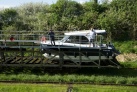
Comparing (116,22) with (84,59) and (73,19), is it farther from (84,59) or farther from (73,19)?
(84,59)

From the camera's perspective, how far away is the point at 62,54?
18.5m

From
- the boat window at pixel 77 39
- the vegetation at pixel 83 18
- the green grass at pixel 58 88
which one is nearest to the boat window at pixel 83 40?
the boat window at pixel 77 39

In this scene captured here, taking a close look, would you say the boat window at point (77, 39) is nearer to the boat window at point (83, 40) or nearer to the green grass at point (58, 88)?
the boat window at point (83, 40)

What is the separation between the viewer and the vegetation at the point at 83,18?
118 feet

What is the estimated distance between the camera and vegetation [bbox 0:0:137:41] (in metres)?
36.0

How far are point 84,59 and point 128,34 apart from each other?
18270mm

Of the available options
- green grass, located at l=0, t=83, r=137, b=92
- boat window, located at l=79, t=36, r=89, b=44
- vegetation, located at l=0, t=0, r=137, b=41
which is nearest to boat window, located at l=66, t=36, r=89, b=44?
boat window, located at l=79, t=36, r=89, b=44

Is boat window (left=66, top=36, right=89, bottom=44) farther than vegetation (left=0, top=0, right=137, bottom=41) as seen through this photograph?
No

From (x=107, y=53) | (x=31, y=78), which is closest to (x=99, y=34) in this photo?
(x=107, y=53)

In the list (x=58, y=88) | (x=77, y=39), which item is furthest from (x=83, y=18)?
(x=58, y=88)

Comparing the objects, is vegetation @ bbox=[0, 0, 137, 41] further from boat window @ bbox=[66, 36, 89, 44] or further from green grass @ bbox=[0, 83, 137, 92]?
green grass @ bbox=[0, 83, 137, 92]

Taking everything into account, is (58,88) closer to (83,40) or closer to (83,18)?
(83,40)

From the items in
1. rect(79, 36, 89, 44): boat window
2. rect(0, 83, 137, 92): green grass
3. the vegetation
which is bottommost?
rect(0, 83, 137, 92): green grass

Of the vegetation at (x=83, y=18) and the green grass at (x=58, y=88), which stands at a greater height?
the vegetation at (x=83, y=18)
